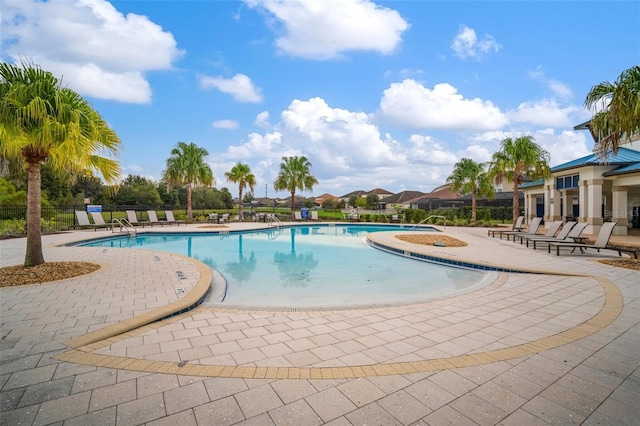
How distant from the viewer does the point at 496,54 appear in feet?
40.1

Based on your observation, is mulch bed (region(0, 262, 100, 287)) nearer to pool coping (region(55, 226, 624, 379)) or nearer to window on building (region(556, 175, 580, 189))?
pool coping (region(55, 226, 624, 379))

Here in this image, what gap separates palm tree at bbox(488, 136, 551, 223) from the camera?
17.2 meters

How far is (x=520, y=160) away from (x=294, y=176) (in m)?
16.0

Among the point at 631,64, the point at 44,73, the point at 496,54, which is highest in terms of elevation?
the point at 496,54

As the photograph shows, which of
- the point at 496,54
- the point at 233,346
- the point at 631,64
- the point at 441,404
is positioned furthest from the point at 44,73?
the point at 496,54

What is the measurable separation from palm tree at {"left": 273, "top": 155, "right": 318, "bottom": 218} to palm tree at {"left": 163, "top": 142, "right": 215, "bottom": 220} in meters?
5.87

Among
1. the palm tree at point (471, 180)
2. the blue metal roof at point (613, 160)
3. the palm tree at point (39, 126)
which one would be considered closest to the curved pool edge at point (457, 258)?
the blue metal roof at point (613, 160)

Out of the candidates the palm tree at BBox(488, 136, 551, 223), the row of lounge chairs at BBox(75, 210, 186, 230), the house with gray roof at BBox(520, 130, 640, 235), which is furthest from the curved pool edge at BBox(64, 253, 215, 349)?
the palm tree at BBox(488, 136, 551, 223)

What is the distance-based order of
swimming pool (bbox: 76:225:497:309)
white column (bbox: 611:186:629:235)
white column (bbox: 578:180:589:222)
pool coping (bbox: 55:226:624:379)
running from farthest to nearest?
white column (bbox: 578:180:589:222) < white column (bbox: 611:186:629:235) < swimming pool (bbox: 76:225:497:309) < pool coping (bbox: 55:226:624:379)

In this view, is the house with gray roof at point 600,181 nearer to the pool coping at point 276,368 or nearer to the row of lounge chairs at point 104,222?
the pool coping at point 276,368

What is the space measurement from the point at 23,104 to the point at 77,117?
0.80 meters

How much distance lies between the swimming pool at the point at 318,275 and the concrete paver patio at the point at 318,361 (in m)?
1.09

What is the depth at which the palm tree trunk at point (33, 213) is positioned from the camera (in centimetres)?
631

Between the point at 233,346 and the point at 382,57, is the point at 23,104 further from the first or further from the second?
the point at 382,57
